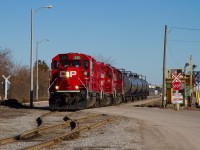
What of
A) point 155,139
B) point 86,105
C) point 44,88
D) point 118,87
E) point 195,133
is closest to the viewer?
point 155,139

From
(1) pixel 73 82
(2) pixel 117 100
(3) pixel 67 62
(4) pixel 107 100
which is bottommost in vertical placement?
(2) pixel 117 100

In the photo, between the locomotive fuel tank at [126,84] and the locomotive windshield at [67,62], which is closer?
the locomotive windshield at [67,62]

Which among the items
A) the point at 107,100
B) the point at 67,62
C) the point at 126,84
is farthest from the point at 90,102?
the point at 126,84

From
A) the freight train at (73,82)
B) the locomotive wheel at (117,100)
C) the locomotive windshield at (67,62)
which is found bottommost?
the locomotive wheel at (117,100)

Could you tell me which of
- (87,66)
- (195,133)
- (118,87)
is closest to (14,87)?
(118,87)

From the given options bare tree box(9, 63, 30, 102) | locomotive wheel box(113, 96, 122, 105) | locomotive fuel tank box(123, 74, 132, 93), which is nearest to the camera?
locomotive wheel box(113, 96, 122, 105)

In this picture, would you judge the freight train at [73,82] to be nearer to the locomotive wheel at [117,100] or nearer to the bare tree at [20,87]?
the locomotive wheel at [117,100]

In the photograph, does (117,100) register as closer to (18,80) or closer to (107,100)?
(107,100)

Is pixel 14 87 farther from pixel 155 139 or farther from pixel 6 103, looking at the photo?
pixel 155 139

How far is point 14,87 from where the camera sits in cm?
6178

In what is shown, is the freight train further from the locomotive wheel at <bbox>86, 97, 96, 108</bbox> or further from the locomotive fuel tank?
the locomotive fuel tank

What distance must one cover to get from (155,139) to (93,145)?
2725 mm

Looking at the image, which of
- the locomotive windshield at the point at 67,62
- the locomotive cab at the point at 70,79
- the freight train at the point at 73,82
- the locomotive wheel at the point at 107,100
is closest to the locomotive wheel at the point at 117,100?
the locomotive wheel at the point at 107,100

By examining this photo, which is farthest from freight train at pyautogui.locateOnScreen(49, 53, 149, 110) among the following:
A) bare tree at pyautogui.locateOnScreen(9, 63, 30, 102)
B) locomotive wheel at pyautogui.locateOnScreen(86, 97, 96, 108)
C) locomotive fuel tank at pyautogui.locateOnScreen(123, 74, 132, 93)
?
bare tree at pyautogui.locateOnScreen(9, 63, 30, 102)
